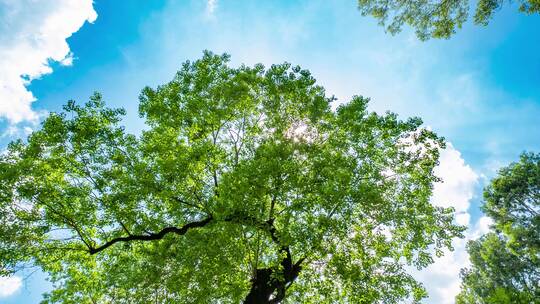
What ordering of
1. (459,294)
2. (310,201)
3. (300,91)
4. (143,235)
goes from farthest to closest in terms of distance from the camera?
1. (459,294)
2. (300,91)
3. (143,235)
4. (310,201)

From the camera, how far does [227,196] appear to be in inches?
482

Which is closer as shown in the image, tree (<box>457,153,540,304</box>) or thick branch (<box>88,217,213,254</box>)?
thick branch (<box>88,217,213,254</box>)

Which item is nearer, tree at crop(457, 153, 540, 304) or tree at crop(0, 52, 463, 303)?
tree at crop(0, 52, 463, 303)

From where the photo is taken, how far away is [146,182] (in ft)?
42.7

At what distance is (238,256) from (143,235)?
15.5 ft

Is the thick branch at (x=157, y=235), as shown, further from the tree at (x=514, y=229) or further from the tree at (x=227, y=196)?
the tree at (x=514, y=229)

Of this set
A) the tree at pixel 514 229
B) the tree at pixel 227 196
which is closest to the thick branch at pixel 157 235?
the tree at pixel 227 196

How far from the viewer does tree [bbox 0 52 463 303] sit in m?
12.6

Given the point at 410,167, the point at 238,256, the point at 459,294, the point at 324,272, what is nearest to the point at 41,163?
the point at 238,256

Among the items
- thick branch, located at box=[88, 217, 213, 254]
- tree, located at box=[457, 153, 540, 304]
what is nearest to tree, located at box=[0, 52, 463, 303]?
thick branch, located at box=[88, 217, 213, 254]

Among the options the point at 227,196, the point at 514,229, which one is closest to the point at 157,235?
the point at 227,196

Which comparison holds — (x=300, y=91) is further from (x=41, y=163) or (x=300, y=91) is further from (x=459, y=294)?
(x=459, y=294)

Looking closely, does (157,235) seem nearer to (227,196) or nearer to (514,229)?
(227,196)

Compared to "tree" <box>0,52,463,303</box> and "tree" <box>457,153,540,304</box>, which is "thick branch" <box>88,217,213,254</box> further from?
"tree" <box>457,153,540,304</box>
